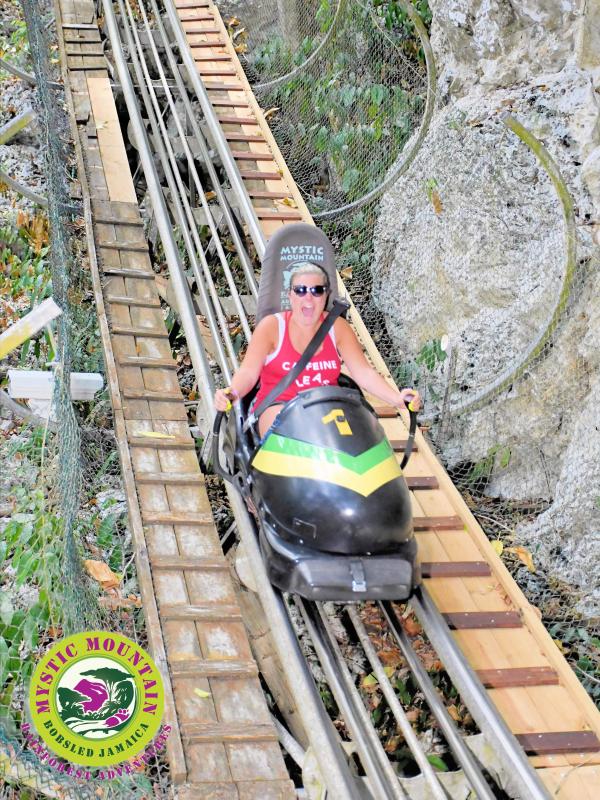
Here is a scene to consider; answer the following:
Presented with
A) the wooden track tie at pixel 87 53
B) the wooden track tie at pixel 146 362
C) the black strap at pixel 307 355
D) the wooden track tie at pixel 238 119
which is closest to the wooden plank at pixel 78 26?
the wooden track tie at pixel 87 53

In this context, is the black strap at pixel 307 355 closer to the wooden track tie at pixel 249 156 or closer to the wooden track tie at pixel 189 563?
the wooden track tie at pixel 189 563

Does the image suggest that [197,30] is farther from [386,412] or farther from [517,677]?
[517,677]

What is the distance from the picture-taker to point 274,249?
4.73 m

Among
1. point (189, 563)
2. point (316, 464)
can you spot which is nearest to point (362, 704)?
point (316, 464)

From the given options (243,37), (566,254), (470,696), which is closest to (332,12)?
(243,37)

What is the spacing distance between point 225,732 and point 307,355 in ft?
5.03

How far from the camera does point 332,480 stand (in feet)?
11.8

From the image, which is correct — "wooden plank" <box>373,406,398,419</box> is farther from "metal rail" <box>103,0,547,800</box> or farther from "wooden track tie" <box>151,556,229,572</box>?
"wooden track tie" <box>151,556,229,572</box>

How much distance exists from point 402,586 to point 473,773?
68 centimetres

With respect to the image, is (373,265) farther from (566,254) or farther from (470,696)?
(470,696)

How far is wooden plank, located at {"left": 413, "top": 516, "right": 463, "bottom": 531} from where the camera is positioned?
4.75m

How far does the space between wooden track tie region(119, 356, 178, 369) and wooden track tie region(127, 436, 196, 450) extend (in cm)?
63

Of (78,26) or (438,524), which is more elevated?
(78,26)

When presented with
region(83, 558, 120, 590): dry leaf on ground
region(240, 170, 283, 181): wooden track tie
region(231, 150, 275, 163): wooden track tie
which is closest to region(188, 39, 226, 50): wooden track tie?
region(231, 150, 275, 163): wooden track tie
